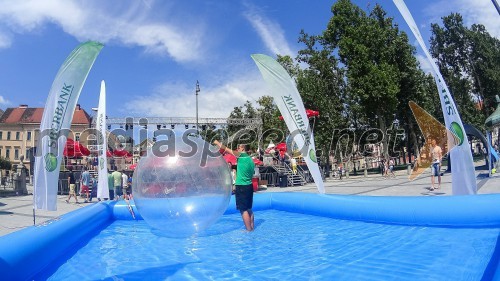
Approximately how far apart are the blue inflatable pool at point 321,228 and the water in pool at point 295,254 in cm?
3

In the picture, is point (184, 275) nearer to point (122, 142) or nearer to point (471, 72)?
point (122, 142)

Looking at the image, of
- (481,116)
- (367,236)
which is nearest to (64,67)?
(367,236)

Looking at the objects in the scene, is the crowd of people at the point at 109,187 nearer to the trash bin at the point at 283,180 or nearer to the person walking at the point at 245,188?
the person walking at the point at 245,188

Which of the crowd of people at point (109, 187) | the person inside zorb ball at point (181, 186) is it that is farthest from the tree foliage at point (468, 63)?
the person inside zorb ball at point (181, 186)

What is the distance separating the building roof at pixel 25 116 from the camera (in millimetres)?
74875

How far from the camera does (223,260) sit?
16.9ft

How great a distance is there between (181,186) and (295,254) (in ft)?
6.41

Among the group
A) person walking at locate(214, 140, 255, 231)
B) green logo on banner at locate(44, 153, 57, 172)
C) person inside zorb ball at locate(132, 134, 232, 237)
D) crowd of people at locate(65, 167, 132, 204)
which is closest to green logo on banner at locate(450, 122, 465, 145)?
person walking at locate(214, 140, 255, 231)

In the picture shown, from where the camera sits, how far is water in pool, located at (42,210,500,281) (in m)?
4.30

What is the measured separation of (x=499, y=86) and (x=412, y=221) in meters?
44.0

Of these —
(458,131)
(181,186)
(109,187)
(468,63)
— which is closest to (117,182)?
(109,187)

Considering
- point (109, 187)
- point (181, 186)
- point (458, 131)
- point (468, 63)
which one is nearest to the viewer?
point (181, 186)

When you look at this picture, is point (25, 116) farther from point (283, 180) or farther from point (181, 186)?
point (181, 186)

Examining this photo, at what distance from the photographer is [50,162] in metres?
6.86
